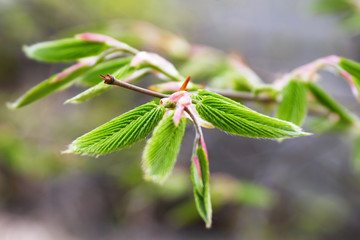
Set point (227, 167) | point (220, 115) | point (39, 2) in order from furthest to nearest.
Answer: point (227, 167), point (39, 2), point (220, 115)

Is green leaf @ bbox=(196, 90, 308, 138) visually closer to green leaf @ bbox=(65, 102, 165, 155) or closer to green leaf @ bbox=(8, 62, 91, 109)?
green leaf @ bbox=(65, 102, 165, 155)

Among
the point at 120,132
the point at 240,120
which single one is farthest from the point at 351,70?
the point at 120,132

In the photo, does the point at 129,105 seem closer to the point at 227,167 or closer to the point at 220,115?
the point at 227,167

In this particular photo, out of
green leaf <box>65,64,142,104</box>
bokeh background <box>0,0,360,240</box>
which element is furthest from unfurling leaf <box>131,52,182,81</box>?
bokeh background <box>0,0,360,240</box>

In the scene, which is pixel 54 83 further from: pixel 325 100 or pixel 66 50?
pixel 325 100

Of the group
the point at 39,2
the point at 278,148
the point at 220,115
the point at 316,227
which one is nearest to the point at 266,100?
the point at 220,115
